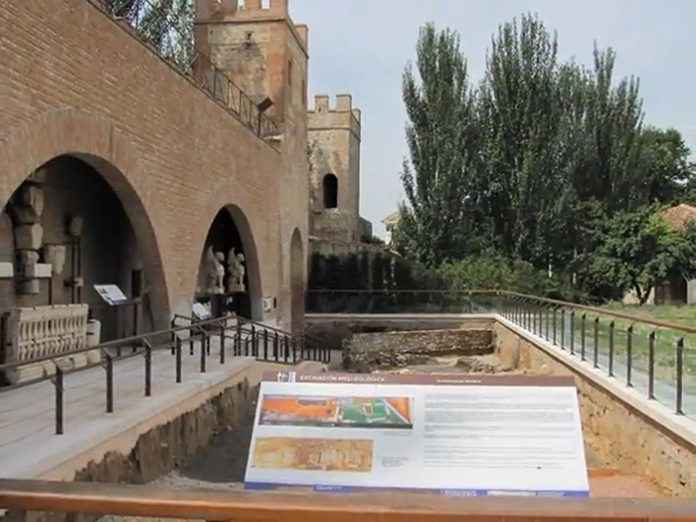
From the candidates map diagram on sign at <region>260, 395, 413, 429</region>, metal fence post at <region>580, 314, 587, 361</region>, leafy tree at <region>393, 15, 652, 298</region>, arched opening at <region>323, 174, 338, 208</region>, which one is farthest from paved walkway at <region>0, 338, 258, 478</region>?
arched opening at <region>323, 174, 338, 208</region>

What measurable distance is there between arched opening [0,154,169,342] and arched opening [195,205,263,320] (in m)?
3.17

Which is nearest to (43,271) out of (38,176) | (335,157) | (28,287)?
(28,287)

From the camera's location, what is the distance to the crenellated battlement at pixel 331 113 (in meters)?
34.8

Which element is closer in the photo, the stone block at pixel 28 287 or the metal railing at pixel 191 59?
the stone block at pixel 28 287

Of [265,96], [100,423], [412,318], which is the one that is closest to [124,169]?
[100,423]

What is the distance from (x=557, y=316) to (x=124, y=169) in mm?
7644

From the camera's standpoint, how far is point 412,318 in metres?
23.2

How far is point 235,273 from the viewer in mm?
16781

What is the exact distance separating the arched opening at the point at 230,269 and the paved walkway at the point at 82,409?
18.0ft

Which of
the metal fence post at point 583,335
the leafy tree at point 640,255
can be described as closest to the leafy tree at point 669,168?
the leafy tree at point 640,255

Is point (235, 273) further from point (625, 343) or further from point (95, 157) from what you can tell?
point (625, 343)

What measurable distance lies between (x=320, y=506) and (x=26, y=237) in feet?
25.3

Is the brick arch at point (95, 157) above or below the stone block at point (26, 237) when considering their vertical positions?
above

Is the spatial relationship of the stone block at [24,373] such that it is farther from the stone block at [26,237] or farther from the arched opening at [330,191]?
the arched opening at [330,191]
